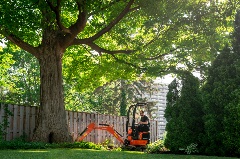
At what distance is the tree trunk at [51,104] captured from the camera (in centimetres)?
1439

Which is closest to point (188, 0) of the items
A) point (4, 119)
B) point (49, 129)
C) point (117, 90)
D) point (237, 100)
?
point (237, 100)

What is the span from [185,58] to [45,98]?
7.28 meters

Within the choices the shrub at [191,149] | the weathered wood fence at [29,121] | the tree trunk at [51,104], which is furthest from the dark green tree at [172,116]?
the weathered wood fence at [29,121]

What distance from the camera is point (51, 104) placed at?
14672 mm

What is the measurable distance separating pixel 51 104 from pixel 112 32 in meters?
4.82

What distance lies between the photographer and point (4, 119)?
14445mm

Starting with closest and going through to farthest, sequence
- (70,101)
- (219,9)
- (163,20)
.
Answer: (163,20) < (219,9) < (70,101)

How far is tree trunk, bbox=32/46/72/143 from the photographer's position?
47.2 ft

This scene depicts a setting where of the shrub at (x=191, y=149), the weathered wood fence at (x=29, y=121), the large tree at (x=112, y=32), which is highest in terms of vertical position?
the large tree at (x=112, y=32)

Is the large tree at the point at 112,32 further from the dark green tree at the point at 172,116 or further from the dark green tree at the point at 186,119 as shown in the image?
the dark green tree at the point at 186,119

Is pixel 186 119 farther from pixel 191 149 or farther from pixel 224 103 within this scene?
pixel 224 103

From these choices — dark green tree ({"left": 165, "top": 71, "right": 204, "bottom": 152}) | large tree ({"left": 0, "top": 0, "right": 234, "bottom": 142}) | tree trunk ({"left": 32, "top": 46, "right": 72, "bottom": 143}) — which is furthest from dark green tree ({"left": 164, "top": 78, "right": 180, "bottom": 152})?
tree trunk ({"left": 32, "top": 46, "right": 72, "bottom": 143})

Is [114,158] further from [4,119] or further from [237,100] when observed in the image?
[4,119]

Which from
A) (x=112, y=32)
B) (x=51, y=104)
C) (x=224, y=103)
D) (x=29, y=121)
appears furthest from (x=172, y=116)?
(x=29, y=121)
